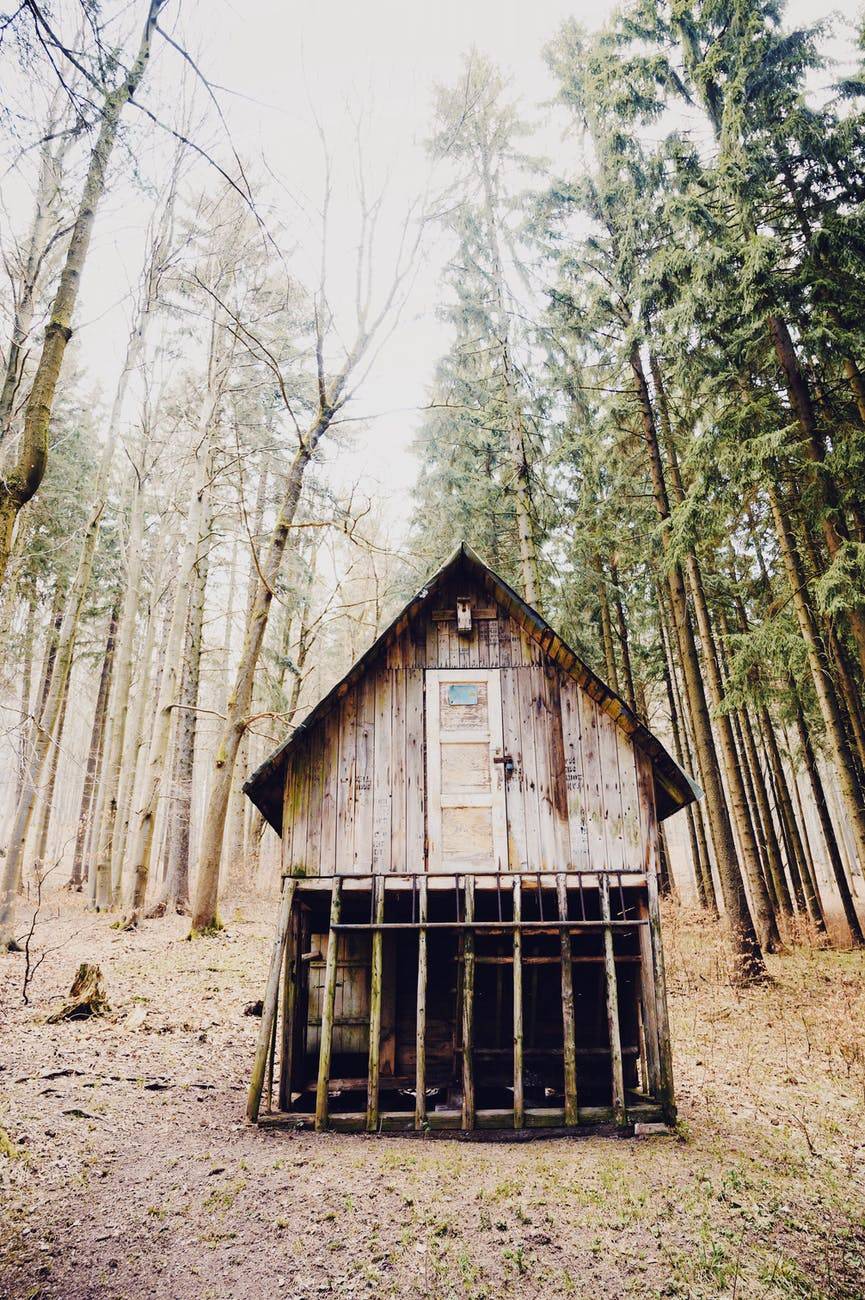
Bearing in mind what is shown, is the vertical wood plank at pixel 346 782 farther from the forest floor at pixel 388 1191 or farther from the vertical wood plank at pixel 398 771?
the forest floor at pixel 388 1191

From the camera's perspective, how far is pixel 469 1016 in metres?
7.20

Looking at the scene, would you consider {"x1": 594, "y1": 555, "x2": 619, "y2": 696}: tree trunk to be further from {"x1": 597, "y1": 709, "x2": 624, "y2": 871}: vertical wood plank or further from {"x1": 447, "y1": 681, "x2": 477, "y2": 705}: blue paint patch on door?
{"x1": 447, "y1": 681, "x2": 477, "y2": 705}: blue paint patch on door

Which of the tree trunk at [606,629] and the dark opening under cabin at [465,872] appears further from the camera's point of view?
the tree trunk at [606,629]

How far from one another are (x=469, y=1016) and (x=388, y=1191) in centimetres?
190

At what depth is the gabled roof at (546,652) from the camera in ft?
26.3

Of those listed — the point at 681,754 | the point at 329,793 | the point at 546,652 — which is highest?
the point at 681,754

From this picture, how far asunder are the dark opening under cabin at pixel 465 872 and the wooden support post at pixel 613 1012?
0.03 metres

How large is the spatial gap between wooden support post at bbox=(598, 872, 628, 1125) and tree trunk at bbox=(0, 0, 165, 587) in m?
6.80

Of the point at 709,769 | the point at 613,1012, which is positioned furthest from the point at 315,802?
the point at 709,769

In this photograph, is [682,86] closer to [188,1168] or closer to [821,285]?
[821,285]

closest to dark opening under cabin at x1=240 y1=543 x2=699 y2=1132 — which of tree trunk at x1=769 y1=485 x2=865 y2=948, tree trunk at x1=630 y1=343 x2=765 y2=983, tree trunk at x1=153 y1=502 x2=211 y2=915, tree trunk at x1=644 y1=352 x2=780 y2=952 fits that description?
tree trunk at x1=630 y1=343 x2=765 y2=983

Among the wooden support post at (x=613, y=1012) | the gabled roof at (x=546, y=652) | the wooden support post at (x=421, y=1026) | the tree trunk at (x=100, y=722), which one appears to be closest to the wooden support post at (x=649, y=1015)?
the wooden support post at (x=613, y=1012)

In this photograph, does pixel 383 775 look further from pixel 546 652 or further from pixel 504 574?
pixel 504 574

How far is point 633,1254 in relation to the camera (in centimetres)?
484
